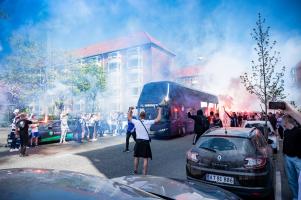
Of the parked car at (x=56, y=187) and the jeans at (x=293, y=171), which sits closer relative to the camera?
the parked car at (x=56, y=187)

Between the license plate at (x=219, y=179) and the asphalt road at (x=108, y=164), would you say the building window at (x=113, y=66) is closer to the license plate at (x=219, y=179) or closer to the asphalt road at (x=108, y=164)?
the asphalt road at (x=108, y=164)

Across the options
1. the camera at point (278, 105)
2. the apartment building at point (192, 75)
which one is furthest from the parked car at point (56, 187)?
the apartment building at point (192, 75)

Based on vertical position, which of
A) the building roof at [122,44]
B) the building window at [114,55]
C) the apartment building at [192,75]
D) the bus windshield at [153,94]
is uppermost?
the building roof at [122,44]

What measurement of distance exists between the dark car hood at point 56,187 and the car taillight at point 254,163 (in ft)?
10.9

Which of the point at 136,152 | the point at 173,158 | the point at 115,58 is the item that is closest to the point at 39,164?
the point at 136,152

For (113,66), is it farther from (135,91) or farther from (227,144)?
(227,144)

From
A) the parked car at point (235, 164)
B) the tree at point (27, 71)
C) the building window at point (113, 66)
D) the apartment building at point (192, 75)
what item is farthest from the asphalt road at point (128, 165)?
the building window at point (113, 66)

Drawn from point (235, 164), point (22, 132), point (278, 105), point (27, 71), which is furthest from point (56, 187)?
point (27, 71)

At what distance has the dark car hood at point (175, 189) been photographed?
9.38ft

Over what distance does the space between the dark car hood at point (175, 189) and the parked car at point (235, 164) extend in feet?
4.68

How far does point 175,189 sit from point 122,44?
51499 mm

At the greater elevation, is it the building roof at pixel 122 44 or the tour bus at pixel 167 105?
the building roof at pixel 122 44

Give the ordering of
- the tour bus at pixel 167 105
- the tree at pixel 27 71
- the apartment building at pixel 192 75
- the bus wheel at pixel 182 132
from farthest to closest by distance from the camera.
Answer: the apartment building at pixel 192 75, the tree at pixel 27 71, the bus wheel at pixel 182 132, the tour bus at pixel 167 105

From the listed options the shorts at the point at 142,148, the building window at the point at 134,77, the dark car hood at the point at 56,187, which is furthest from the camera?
the building window at the point at 134,77
